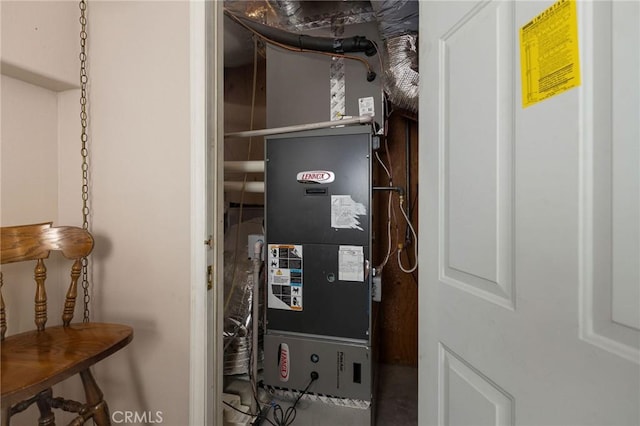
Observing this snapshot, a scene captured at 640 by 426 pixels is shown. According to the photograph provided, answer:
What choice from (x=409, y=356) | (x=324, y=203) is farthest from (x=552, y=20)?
(x=409, y=356)

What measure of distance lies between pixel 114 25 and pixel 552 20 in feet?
4.62

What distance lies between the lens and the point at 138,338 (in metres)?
1.07

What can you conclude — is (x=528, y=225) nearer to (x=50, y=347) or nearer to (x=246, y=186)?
(x=50, y=347)

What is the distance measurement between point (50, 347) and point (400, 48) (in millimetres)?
1951

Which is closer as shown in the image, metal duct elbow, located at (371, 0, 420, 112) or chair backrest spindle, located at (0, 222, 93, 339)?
chair backrest spindle, located at (0, 222, 93, 339)

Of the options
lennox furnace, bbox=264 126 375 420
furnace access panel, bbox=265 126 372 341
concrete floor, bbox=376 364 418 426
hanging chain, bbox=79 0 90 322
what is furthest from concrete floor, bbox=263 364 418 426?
hanging chain, bbox=79 0 90 322

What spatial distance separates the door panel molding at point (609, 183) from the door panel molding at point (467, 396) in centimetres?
25

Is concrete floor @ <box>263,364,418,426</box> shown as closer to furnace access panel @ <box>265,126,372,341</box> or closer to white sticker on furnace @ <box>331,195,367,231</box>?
furnace access panel @ <box>265,126,372,341</box>

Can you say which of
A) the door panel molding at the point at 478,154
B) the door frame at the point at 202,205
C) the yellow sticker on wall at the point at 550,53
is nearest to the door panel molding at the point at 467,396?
the door panel molding at the point at 478,154

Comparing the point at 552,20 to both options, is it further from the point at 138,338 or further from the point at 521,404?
the point at 138,338

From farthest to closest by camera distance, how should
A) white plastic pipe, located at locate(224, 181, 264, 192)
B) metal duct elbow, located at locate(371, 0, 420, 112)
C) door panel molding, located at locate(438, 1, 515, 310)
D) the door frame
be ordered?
1. white plastic pipe, located at locate(224, 181, 264, 192)
2. metal duct elbow, located at locate(371, 0, 420, 112)
3. the door frame
4. door panel molding, located at locate(438, 1, 515, 310)

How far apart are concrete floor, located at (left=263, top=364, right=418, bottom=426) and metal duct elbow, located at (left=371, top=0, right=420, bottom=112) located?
1.76 metres

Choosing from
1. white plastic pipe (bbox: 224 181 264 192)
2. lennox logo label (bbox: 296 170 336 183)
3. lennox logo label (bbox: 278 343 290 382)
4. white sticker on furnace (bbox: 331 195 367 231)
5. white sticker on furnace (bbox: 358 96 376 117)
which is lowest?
lennox logo label (bbox: 278 343 290 382)

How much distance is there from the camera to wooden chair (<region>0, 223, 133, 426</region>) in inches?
26.6
